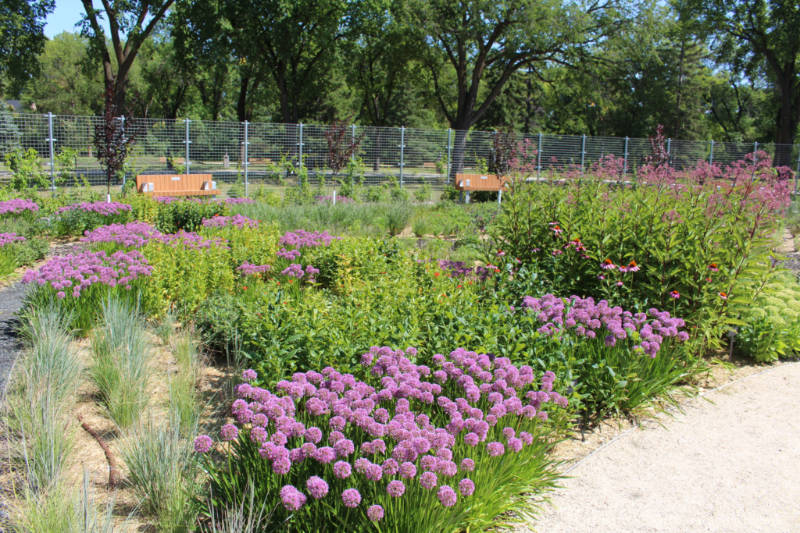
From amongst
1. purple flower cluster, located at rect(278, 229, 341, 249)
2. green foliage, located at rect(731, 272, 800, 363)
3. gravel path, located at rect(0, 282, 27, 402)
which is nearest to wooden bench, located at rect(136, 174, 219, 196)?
gravel path, located at rect(0, 282, 27, 402)

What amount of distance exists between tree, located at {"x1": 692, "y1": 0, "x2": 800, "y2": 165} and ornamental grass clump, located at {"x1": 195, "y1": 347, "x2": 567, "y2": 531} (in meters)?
28.0

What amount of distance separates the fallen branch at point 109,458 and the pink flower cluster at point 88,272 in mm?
1447

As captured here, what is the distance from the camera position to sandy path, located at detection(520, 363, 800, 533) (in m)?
2.77

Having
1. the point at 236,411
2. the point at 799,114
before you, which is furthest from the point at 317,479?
the point at 799,114

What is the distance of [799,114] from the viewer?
28.9 meters

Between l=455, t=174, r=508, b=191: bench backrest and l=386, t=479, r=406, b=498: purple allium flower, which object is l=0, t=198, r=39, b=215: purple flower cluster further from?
l=455, t=174, r=508, b=191: bench backrest

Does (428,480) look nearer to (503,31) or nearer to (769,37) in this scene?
(503,31)

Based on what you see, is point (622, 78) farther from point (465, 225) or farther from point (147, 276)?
point (147, 276)

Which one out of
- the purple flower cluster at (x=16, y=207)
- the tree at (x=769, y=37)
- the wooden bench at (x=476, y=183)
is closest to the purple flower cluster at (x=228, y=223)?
the purple flower cluster at (x=16, y=207)

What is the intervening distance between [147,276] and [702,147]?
2507cm

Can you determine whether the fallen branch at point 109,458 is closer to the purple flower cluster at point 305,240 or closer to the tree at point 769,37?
the purple flower cluster at point 305,240

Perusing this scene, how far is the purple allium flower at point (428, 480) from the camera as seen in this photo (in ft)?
6.82

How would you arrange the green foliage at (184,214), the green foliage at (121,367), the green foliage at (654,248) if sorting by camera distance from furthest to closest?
the green foliage at (184,214), the green foliage at (654,248), the green foliage at (121,367)

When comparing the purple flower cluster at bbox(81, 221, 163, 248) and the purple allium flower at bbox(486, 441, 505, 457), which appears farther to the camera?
the purple flower cluster at bbox(81, 221, 163, 248)
